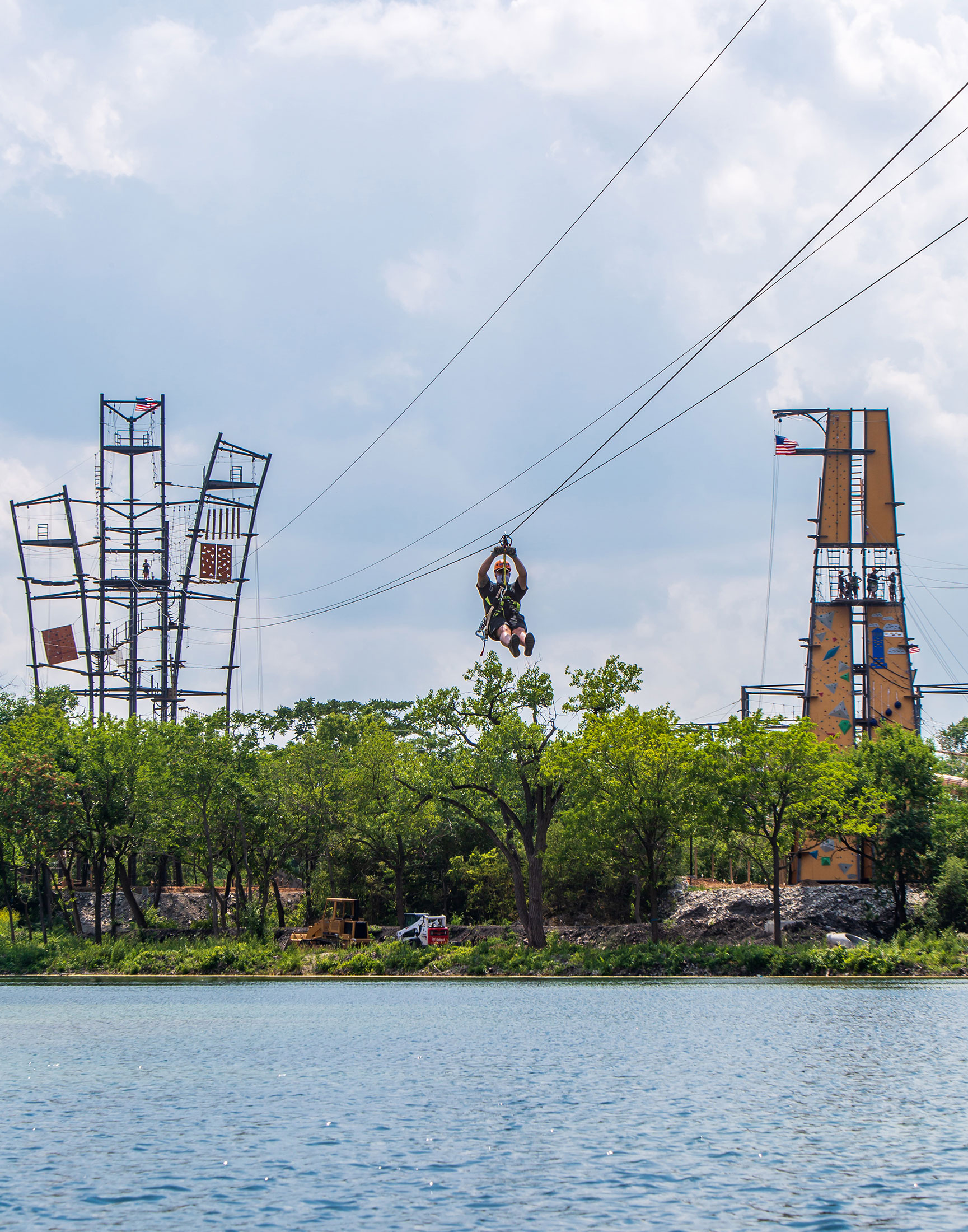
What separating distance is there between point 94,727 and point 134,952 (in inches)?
470

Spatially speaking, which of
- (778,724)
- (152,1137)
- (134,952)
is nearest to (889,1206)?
(152,1137)

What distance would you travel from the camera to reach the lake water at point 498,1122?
1012 centimetres

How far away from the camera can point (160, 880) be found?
70.1 m

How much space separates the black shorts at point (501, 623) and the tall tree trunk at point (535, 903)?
785 inches

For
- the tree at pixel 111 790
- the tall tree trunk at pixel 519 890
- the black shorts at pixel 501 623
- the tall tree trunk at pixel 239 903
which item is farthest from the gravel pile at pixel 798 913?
the tree at pixel 111 790

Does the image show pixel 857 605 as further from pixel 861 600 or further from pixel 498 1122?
pixel 498 1122

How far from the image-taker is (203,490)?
3000 inches

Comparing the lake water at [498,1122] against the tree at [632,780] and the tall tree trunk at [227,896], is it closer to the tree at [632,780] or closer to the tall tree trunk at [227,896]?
the tree at [632,780]

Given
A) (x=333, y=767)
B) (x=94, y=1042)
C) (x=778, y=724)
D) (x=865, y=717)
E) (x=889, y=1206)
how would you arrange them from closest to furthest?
(x=889, y=1206) < (x=94, y=1042) < (x=778, y=724) < (x=865, y=717) < (x=333, y=767)

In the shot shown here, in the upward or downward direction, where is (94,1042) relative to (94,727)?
downward

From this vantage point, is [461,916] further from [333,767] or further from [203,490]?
[203,490]

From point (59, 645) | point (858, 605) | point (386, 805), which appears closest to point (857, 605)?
point (858, 605)

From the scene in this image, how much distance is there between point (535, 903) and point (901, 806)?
17278 mm

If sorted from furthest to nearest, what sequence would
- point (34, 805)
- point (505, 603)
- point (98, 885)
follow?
point (98, 885) < point (34, 805) < point (505, 603)
